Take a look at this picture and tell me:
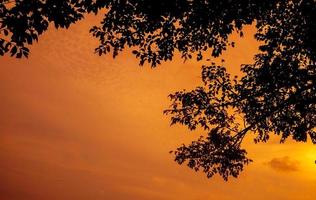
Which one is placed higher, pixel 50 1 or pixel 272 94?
pixel 272 94

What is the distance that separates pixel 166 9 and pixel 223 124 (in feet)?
22.7

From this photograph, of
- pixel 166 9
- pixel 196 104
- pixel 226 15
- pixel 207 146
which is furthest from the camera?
pixel 207 146

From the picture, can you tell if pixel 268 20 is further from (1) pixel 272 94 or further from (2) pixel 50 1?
(2) pixel 50 1

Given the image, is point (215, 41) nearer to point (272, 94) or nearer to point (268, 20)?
point (268, 20)

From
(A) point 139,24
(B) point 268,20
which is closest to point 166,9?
(A) point 139,24

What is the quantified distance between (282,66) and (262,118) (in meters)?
1.92

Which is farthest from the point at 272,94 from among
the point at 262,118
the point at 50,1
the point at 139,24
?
the point at 50,1

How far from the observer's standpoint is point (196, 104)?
48.0ft

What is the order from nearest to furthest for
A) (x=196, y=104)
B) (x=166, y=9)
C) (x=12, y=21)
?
(x=12, y=21) < (x=166, y=9) < (x=196, y=104)

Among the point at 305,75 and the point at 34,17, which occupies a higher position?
the point at 305,75

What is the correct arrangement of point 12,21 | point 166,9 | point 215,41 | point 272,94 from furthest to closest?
point 272,94 < point 215,41 < point 166,9 < point 12,21

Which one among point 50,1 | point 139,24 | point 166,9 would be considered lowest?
point 50,1

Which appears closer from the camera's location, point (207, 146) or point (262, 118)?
point (262, 118)

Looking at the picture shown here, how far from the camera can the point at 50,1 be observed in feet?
26.2
